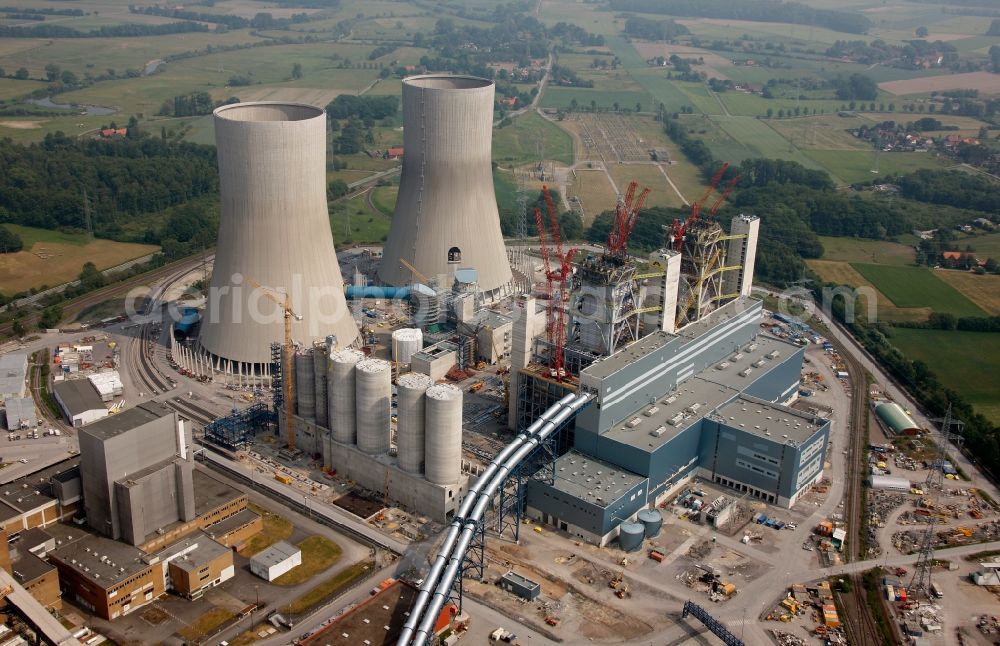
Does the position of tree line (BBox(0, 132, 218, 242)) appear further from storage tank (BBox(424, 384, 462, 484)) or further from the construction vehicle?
storage tank (BBox(424, 384, 462, 484))

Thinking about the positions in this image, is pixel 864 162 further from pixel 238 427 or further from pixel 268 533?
pixel 268 533

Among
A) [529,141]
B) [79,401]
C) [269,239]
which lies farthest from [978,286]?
[79,401]

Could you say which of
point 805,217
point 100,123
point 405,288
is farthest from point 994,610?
point 100,123

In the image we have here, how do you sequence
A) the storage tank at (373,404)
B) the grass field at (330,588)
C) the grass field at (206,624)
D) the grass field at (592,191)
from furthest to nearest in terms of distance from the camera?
the grass field at (592,191) → the storage tank at (373,404) → the grass field at (330,588) → the grass field at (206,624)

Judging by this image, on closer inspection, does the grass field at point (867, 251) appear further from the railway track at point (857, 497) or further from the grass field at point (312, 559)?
the grass field at point (312, 559)

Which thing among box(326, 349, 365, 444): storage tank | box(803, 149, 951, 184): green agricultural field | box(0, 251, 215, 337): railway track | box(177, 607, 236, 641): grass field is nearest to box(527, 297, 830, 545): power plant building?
box(326, 349, 365, 444): storage tank

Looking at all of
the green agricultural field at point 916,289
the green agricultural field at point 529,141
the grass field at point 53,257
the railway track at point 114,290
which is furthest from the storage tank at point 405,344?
the green agricultural field at point 529,141
